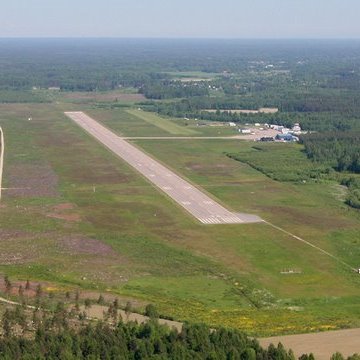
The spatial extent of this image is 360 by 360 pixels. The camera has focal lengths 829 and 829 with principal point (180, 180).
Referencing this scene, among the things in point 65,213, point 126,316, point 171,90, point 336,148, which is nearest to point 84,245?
point 65,213

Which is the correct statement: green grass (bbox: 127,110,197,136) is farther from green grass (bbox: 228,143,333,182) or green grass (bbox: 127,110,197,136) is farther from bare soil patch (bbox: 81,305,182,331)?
bare soil patch (bbox: 81,305,182,331)

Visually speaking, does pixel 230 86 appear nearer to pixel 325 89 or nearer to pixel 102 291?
pixel 325 89

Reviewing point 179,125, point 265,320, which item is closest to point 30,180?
point 265,320

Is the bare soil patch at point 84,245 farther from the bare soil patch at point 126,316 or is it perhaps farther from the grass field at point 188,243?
the bare soil patch at point 126,316

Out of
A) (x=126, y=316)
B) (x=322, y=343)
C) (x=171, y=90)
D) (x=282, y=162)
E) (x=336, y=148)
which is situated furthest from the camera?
(x=171, y=90)

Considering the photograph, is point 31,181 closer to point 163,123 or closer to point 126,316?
point 126,316
